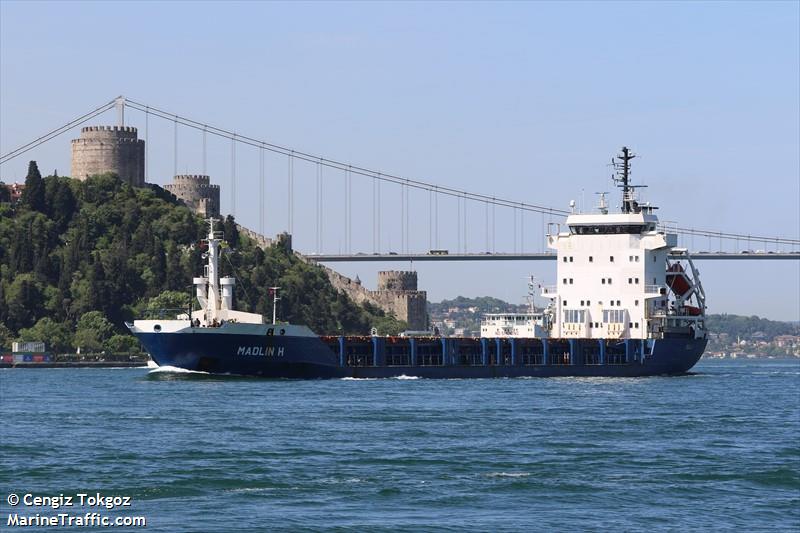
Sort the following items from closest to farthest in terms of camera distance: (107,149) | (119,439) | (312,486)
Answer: (312,486) → (119,439) → (107,149)

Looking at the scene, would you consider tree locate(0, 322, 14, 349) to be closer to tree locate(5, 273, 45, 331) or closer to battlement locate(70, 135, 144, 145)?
tree locate(5, 273, 45, 331)

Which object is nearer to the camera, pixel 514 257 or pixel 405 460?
pixel 405 460

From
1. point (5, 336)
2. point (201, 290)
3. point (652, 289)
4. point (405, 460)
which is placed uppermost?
point (652, 289)

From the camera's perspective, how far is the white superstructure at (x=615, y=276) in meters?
82.1

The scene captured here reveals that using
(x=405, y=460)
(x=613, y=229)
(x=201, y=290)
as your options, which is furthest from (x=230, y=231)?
(x=405, y=460)

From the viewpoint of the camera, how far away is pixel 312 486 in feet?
109

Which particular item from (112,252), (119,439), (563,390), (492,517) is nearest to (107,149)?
(112,252)

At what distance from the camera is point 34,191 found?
14700cm

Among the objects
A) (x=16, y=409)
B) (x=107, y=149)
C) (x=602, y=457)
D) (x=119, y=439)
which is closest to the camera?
(x=602, y=457)

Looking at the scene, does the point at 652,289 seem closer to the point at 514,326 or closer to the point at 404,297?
the point at 514,326

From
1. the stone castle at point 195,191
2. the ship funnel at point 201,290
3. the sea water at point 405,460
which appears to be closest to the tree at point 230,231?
the stone castle at point 195,191

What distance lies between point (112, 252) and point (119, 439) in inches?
3914

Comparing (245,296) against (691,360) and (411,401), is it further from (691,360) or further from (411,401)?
(411,401)

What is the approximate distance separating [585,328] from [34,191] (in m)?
78.6
